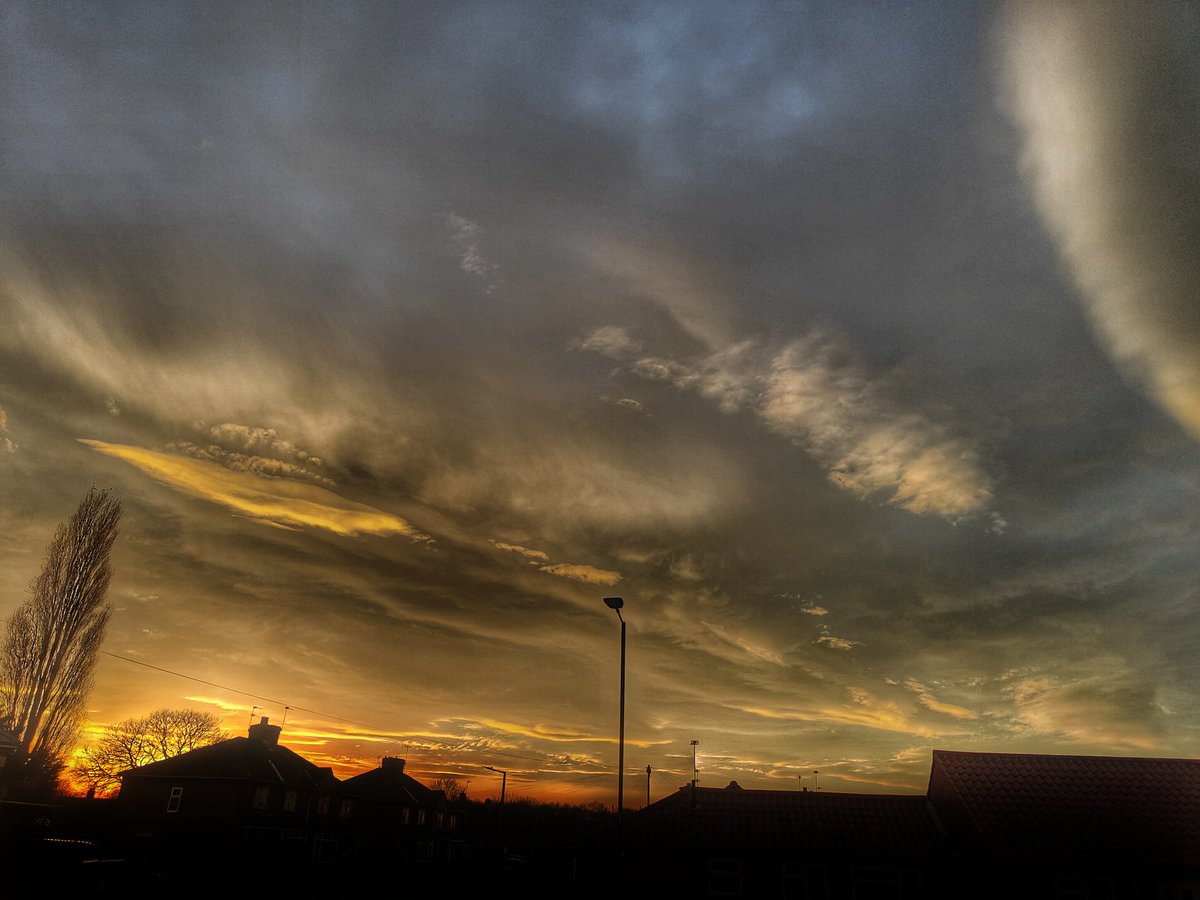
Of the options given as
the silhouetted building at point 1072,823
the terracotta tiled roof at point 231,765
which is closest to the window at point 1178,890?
the silhouetted building at point 1072,823

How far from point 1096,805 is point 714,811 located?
729 inches

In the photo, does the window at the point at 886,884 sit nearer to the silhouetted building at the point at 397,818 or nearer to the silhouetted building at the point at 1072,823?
the silhouetted building at the point at 1072,823

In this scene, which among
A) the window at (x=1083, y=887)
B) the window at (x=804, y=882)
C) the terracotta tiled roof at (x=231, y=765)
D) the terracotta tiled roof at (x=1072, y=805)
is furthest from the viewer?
the terracotta tiled roof at (x=231, y=765)

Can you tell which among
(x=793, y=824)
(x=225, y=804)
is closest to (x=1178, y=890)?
(x=793, y=824)

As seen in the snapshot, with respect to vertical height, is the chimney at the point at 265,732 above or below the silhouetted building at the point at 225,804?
above

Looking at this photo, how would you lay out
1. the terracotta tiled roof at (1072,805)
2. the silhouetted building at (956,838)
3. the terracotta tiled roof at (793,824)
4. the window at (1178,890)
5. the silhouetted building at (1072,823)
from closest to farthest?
the window at (1178,890), the silhouetted building at (1072,823), the silhouetted building at (956,838), the terracotta tiled roof at (1072,805), the terracotta tiled roof at (793,824)

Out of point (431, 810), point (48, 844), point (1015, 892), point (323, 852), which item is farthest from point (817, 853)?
point (431, 810)

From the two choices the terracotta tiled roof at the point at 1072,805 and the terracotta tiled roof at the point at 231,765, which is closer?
the terracotta tiled roof at the point at 1072,805

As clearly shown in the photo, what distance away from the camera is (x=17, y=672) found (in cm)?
4091

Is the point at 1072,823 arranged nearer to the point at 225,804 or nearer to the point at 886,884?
the point at 886,884

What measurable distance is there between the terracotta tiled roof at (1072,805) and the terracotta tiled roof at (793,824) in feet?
7.79

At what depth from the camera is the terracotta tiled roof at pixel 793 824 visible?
109 ft

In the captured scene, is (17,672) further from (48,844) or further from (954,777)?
(954,777)

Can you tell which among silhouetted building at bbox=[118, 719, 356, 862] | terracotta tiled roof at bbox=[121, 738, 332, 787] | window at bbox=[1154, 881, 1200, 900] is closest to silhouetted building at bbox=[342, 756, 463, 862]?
silhouetted building at bbox=[118, 719, 356, 862]
